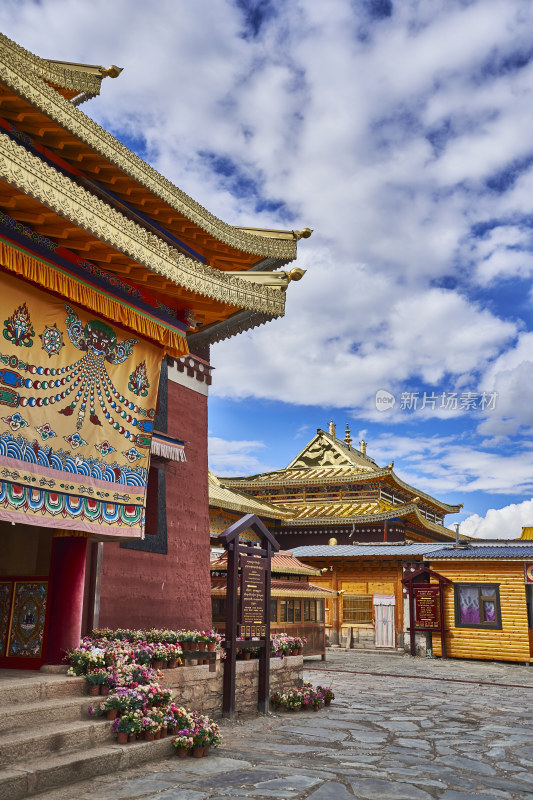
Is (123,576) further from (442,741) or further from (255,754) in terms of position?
(442,741)

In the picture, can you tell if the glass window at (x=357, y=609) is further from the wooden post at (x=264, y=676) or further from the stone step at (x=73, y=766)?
the stone step at (x=73, y=766)

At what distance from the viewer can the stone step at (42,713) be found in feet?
17.6

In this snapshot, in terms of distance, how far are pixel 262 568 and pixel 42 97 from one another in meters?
6.64

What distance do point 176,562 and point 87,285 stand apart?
16.4ft

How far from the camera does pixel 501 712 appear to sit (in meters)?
9.63

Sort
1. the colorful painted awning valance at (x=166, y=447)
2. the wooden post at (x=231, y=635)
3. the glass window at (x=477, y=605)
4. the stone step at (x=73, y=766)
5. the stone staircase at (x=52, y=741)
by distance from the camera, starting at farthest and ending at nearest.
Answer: the glass window at (x=477, y=605)
the colorful painted awning valance at (x=166, y=447)
the wooden post at (x=231, y=635)
the stone staircase at (x=52, y=741)
the stone step at (x=73, y=766)

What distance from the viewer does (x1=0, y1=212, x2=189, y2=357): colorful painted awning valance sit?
19.7 ft

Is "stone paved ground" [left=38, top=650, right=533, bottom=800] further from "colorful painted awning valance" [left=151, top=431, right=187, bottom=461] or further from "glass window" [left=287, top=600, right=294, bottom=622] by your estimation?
"glass window" [left=287, top=600, right=294, bottom=622]

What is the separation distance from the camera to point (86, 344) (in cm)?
693

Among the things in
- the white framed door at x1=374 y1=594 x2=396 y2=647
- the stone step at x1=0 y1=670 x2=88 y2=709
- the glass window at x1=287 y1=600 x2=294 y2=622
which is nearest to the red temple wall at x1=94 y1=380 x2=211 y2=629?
the stone step at x1=0 y1=670 x2=88 y2=709

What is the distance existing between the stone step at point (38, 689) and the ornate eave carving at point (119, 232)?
4130 millimetres

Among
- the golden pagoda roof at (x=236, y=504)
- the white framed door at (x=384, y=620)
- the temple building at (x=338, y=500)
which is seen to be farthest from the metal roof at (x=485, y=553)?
the golden pagoda roof at (x=236, y=504)

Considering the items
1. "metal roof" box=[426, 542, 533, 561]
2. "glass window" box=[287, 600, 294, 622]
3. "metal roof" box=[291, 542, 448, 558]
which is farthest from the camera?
"metal roof" box=[291, 542, 448, 558]

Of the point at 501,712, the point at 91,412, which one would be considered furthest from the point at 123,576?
the point at 501,712
